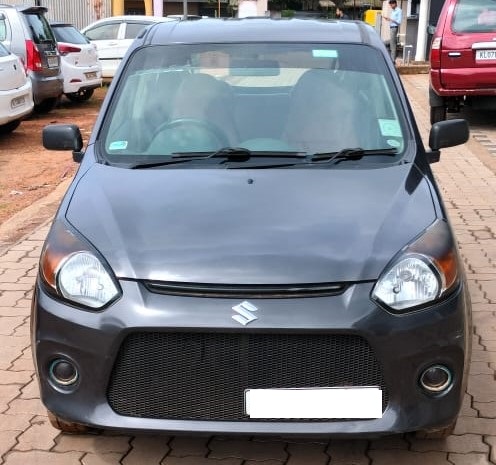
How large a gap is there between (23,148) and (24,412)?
8214 mm

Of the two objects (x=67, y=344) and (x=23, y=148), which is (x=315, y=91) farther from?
(x=23, y=148)

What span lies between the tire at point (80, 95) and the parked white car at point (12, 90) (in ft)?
14.1

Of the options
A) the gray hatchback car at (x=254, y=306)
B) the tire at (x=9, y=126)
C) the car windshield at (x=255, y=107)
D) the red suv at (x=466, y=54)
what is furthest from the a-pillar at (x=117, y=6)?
the gray hatchback car at (x=254, y=306)

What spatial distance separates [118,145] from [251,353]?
5.11 ft

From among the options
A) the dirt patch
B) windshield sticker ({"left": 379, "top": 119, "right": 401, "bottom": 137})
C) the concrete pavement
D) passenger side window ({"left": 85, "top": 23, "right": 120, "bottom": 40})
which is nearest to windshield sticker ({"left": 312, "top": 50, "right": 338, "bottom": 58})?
windshield sticker ({"left": 379, "top": 119, "right": 401, "bottom": 137})

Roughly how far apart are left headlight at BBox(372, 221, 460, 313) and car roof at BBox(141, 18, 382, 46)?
1668 mm

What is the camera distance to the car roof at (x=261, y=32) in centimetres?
430

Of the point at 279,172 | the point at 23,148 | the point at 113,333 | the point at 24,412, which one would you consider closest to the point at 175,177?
the point at 279,172

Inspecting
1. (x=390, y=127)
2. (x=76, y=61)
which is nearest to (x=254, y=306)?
(x=390, y=127)

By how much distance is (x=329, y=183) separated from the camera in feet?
11.3

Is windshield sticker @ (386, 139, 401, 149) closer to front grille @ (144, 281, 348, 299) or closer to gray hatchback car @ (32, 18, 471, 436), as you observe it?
gray hatchback car @ (32, 18, 471, 436)

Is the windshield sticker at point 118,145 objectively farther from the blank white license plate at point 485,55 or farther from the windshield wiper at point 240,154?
the blank white license plate at point 485,55

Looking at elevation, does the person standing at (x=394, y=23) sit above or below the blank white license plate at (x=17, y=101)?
below

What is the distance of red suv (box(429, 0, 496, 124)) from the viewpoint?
36.4 feet
